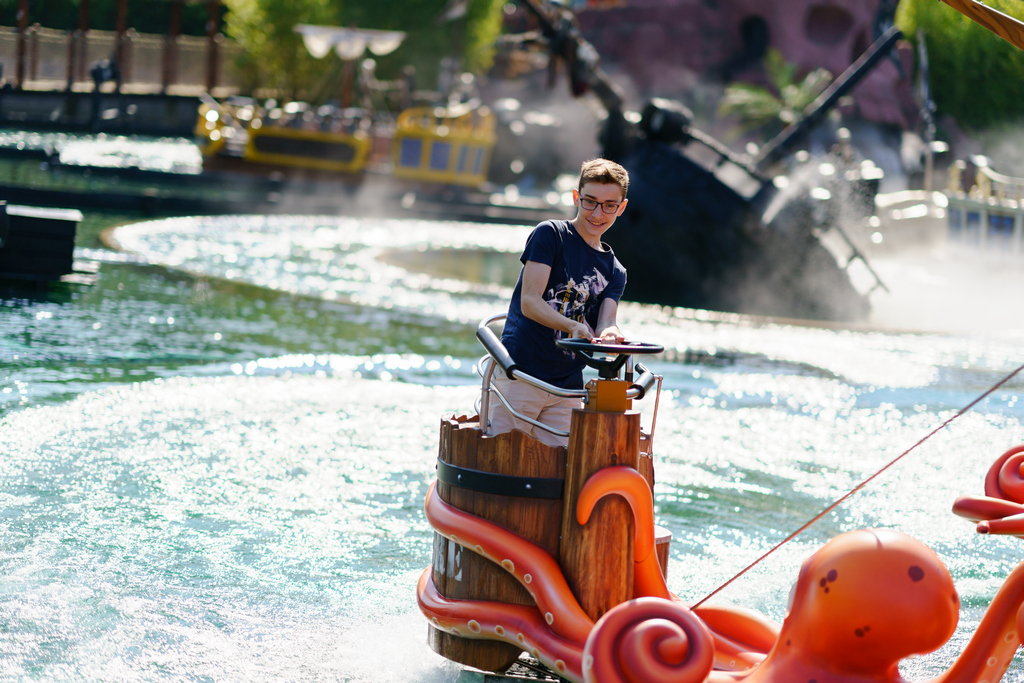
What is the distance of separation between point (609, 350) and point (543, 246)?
52 cm

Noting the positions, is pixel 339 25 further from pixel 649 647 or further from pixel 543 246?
pixel 649 647

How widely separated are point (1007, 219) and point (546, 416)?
62.1 feet

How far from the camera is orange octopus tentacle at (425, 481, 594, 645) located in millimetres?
3234

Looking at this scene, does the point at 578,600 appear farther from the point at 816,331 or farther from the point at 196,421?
Result: the point at 816,331

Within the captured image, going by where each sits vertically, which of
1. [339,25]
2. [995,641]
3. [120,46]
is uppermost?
[339,25]

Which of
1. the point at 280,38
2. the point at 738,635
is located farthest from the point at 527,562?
the point at 280,38

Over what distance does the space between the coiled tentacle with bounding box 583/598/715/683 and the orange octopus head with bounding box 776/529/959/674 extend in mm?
327

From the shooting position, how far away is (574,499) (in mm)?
3326

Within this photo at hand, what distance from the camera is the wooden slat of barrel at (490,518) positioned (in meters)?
3.42

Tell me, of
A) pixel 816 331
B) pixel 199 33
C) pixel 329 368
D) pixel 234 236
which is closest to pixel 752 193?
pixel 816 331

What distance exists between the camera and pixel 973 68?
1507cm

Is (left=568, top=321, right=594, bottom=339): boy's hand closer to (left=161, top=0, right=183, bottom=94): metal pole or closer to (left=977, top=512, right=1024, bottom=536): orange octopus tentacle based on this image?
(left=977, top=512, right=1024, bottom=536): orange octopus tentacle

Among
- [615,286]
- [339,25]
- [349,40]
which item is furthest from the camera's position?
[339,25]

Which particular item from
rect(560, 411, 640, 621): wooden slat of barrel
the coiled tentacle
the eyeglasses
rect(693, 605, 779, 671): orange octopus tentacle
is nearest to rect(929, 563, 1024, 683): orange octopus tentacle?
rect(693, 605, 779, 671): orange octopus tentacle
